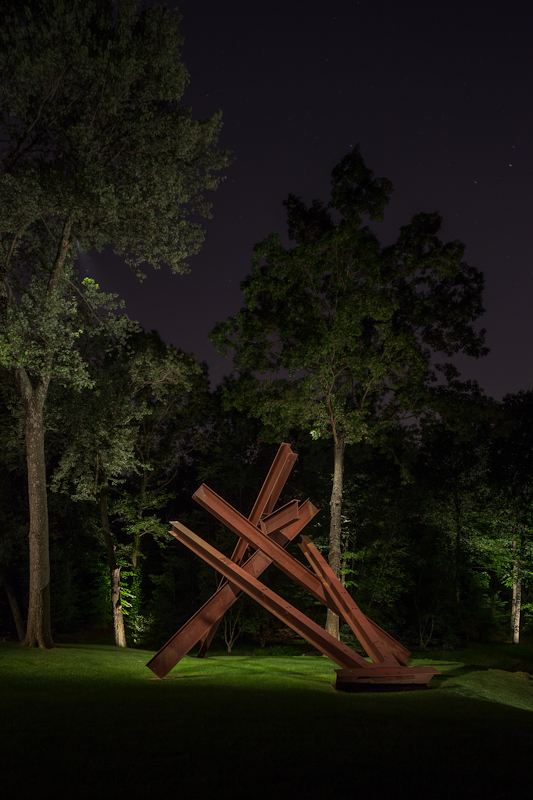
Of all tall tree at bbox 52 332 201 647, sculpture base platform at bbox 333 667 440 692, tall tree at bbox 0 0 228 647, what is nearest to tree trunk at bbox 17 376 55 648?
tall tree at bbox 0 0 228 647

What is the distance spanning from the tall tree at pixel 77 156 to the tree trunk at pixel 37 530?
28 mm

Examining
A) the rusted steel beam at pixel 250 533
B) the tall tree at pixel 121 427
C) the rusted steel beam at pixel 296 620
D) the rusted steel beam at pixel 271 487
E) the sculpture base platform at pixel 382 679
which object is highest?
the tall tree at pixel 121 427

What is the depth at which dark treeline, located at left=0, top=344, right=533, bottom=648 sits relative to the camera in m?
23.5

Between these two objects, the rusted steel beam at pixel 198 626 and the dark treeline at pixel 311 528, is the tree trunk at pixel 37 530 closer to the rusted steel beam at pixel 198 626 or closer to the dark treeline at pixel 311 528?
the dark treeline at pixel 311 528

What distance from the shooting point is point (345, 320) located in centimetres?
1814

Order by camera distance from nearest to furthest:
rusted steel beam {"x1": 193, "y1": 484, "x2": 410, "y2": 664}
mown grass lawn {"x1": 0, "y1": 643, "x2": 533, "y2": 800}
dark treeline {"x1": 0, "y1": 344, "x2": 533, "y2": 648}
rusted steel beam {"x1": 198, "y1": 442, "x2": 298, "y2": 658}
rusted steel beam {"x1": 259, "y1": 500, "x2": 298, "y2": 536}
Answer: mown grass lawn {"x1": 0, "y1": 643, "x2": 533, "y2": 800} < rusted steel beam {"x1": 193, "y1": 484, "x2": 410, "y2": 664} < rusted steel beam {"x1": 259, "y1": 500, "x2": 298, "y2": 536} < rusted steel beam {"x1": 198, "y1": 442, "x2": 298, "y2": 658} < dark treeline {"x1": 0, "y1": 344, "x2": 533, "y2": 648}

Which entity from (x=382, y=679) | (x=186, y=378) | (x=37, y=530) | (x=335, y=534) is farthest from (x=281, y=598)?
(x=186, y=378)

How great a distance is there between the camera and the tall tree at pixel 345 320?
18578 millimetres

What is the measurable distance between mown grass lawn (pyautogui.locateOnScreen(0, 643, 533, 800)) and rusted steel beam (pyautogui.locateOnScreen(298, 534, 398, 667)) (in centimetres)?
70

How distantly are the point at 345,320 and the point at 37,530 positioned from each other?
1170 cm

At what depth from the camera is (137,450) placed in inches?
1009

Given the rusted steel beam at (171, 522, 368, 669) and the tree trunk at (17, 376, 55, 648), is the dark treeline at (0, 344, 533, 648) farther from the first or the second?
the rusted steel beam at (171, 522, 368, 669)

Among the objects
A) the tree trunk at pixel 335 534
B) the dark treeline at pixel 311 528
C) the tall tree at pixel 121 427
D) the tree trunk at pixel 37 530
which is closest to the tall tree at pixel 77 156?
the tree trunk at pixel 37 530

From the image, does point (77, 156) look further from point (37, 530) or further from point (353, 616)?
point (353, 616)
